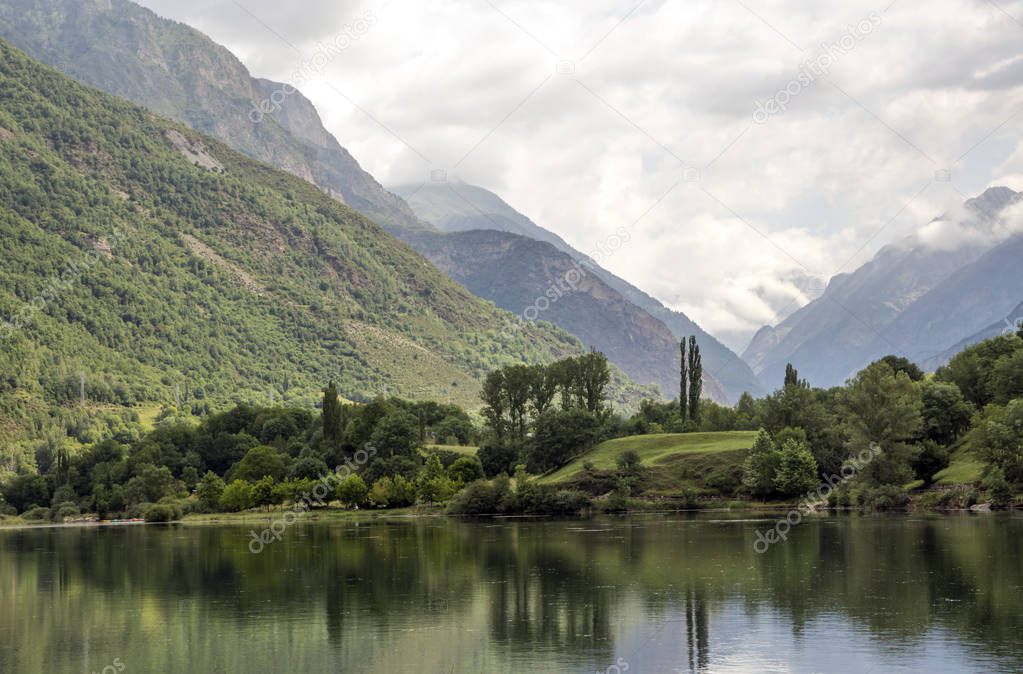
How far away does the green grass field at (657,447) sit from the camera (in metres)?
151

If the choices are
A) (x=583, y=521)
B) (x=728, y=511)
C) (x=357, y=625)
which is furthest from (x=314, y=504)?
(x=357, y=625)

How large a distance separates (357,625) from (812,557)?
1335 inches

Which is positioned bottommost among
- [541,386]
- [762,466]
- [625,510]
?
[625,510]

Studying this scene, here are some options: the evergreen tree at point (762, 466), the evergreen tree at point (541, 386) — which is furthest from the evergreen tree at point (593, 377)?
the evergreen tree at point (762, 466)

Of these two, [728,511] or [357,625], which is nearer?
[357,625]

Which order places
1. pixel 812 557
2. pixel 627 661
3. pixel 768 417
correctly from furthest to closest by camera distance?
pixel 768 417 < pixel 812 557 < pixel 627 661

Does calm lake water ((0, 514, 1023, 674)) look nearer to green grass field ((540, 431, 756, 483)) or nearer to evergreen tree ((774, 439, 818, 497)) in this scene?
evergreen tree ((774, 439, 818, 497))

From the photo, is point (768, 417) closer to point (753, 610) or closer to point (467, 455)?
point (467, 455)

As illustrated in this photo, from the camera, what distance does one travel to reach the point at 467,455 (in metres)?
182

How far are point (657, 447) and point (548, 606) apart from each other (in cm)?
10466

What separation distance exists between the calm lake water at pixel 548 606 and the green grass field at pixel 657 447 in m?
54.1

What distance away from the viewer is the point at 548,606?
182ft

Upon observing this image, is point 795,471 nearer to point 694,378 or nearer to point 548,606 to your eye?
point 694,378

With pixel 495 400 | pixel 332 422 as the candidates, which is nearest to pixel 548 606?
pixel 332 422
